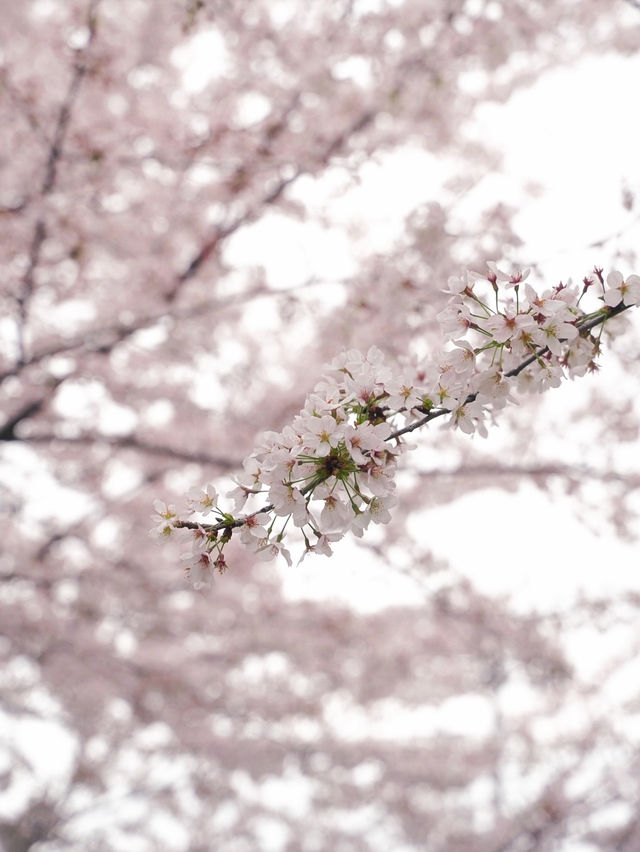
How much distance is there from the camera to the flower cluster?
50.4 inches

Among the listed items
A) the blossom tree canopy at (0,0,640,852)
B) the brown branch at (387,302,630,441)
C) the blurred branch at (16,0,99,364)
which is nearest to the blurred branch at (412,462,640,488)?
the blossom tree canopy at (0,0,640,852)

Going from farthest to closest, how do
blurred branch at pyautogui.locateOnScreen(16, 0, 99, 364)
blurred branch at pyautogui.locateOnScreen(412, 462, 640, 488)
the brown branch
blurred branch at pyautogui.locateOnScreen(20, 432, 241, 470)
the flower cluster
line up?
blurred branch at pyautogui.locateOnScreen(412, 462, 640, 488), blurred branch at pyautogui.locateOnScreen(20, 432, 241, 470), blurred branch at pyautogui.locateOnScreen(16, 0, 99, 364), the brown branch, the flower cluster

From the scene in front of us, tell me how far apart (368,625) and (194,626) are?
227 centimetres

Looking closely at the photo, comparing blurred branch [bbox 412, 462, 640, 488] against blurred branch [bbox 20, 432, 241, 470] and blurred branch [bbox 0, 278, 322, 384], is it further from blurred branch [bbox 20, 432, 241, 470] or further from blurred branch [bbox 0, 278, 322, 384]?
blurred branch [bbox 0, 278, 322, 384]

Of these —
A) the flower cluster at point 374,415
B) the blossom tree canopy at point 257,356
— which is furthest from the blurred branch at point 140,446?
the flower cluster at point 374,415

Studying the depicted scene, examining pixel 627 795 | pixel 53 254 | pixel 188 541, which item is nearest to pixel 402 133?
pixel 53 254

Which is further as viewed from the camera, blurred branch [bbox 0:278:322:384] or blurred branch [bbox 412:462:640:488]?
blurred branch [bbox 412:462:640:488]

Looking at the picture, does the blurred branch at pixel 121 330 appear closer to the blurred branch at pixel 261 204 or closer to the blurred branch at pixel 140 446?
the blurred branch at pixel 261 204

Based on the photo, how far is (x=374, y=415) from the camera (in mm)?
1396

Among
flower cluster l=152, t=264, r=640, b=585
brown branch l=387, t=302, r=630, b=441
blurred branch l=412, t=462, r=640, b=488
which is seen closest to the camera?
flower cluster l=152, t=264, r=640, b=585

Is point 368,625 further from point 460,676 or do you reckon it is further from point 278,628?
point 460,676

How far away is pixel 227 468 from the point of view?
454 centimetres

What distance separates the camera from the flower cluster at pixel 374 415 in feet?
4.20

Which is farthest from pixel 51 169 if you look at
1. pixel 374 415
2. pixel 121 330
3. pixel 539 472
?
pixel 539 472
